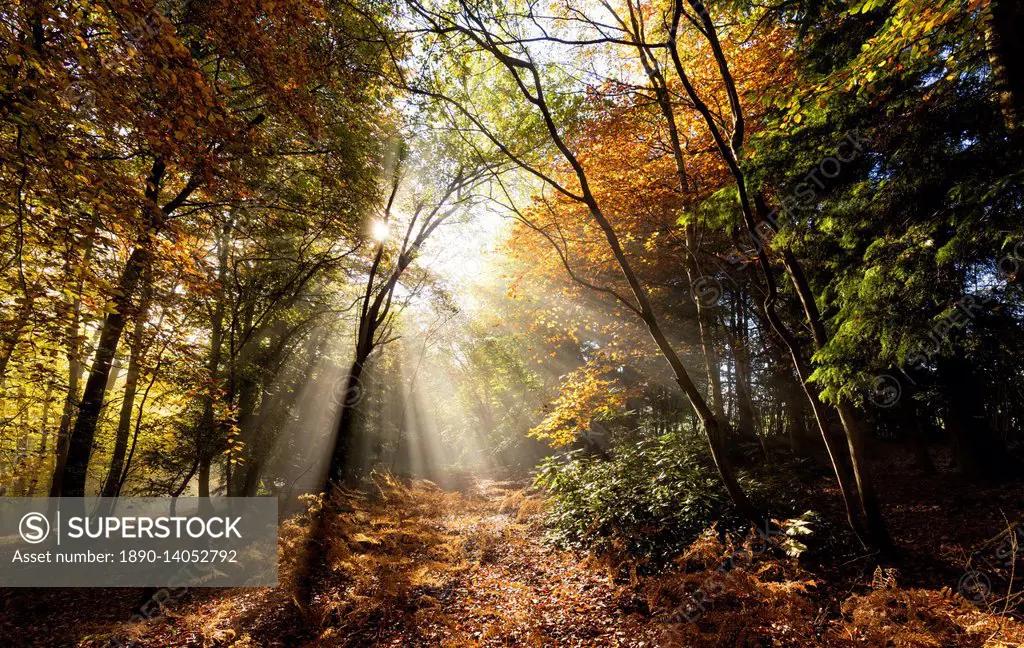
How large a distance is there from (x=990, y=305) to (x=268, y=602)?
11.1 meters

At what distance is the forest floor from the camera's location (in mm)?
3746

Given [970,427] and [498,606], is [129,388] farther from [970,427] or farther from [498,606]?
[970,427]

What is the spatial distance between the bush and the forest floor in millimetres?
414

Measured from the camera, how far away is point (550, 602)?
554 cm

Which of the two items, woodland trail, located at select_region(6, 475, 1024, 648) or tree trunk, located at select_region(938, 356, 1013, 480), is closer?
woodland trail, located at select_region(6, 475, 1024, 648)

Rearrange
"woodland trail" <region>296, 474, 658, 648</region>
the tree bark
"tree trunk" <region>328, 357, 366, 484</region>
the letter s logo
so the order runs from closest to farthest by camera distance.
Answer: "woodland trail" <region>296, 474, 658, 648</region>, the tree bark, "tree trunk" <region>328, 357, 366, 484</region>, the letter s logo

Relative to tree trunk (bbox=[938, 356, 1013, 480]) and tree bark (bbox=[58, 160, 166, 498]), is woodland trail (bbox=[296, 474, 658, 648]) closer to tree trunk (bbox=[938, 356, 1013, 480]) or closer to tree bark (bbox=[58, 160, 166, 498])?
tree bark (bbox=[58, 160, 166, 498])

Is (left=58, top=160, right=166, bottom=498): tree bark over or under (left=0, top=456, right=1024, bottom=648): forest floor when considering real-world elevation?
over

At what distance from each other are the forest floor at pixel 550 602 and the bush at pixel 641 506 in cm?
41

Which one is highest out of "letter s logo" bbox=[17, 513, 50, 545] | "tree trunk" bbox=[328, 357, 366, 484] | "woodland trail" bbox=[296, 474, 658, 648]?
"tree trunk" bbox=[328, 357, 366, 484]

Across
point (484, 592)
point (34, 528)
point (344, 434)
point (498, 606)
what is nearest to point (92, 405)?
point (344, 434)

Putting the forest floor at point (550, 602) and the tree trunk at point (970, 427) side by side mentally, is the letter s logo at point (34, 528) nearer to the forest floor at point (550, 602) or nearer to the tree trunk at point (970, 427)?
the forest floor at point (550, 602)

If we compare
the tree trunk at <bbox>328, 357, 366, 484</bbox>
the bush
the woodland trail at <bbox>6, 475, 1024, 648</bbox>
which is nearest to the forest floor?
the woodland trail at <bbox>6, 475, 1024, 648</bbox>

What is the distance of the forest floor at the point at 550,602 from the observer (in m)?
3.75
